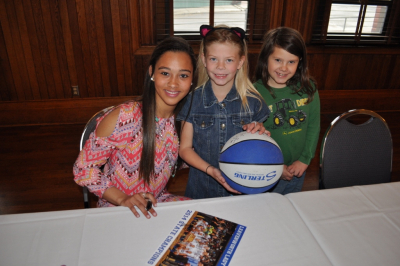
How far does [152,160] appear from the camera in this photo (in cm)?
132

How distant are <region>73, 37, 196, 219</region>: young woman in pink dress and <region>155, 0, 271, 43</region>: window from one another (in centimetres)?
256

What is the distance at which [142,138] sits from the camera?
1.31m

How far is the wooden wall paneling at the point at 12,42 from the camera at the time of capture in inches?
126

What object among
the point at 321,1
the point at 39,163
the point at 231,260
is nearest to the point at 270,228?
the point at 231,260

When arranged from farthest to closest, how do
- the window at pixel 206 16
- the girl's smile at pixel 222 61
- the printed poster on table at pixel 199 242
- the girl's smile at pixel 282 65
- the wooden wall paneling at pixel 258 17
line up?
the wooden wall paneling at pixel 258 17 < the window at pixel 206 16 < the girl's smile at pixel 282 65 < the girl's smile at pixel 222 61 < the printed poster on table at pixel 199 242

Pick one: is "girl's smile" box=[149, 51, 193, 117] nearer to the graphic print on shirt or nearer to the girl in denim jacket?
the girl in denim jacket

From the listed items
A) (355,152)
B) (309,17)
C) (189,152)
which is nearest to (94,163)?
(189,152)

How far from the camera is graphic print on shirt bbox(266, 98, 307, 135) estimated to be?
64.2 inches

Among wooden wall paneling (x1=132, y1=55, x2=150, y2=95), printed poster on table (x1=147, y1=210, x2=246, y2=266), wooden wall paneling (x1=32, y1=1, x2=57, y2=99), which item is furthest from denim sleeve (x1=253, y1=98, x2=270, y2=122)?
A: wooden wall paneling (x1=32, y1=1, x2=57, y2=99)

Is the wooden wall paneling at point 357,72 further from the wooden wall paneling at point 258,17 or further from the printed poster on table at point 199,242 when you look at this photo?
the printed poster on table at point 199,242

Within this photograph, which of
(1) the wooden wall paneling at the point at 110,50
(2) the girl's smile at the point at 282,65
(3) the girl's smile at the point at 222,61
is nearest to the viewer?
(3) the girl's smile at the point at 222,61

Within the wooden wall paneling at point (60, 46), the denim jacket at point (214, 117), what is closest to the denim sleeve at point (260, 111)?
the denim jacket at point (214, 117)

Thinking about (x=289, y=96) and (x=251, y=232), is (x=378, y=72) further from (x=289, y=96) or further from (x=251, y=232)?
(x=251, y=232)

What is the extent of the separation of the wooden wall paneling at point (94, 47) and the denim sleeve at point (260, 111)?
273 centimetres
